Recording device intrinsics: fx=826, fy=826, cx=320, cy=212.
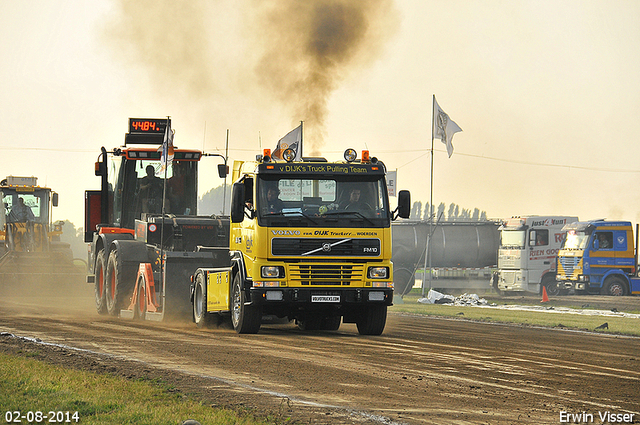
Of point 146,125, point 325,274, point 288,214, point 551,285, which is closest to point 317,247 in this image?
point 325,274

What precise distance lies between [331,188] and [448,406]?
275 inches

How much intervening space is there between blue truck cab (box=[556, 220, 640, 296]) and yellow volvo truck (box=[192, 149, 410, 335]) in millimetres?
25432

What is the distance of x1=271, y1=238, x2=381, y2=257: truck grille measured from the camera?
560 inches

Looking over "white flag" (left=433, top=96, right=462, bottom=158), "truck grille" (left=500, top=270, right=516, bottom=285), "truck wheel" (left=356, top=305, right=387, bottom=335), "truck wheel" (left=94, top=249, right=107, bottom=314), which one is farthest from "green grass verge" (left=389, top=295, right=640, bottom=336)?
"truck grille" (left=500, top=270, right=516, bottom=285)

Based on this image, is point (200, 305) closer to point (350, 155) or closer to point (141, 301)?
point (141, 301)

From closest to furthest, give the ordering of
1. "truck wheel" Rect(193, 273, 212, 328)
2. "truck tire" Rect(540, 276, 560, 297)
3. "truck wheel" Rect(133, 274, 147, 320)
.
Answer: "truck wheel" Rect(193, 273, 212, 328)
"truck wheel" Rect(133, 274, 147, 320)
"truck tire" Rect(540, 276, 560, 297)

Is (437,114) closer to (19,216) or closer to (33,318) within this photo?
(19,216)

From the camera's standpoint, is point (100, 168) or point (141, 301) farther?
point (100, 168)

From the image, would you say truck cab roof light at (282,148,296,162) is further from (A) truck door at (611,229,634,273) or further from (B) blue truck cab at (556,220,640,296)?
(A) truck door at (611,229,634,273)

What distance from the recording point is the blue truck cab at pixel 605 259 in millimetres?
37375

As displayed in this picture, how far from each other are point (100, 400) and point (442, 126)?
27.8m

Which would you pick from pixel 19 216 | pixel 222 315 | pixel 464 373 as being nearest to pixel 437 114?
pixel 19 216

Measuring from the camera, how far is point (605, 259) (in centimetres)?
3766

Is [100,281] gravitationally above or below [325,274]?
below
